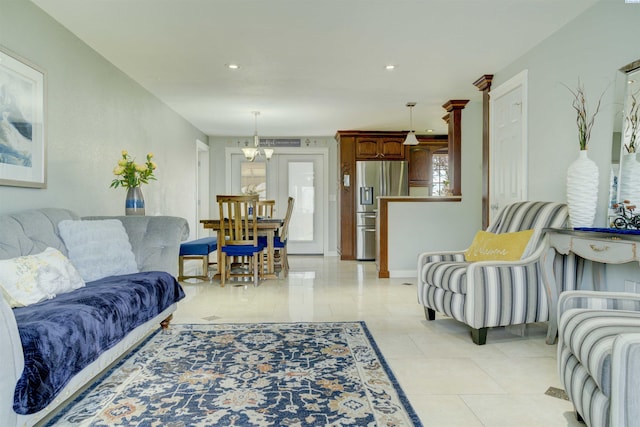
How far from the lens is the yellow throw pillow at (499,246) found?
2.96 meters

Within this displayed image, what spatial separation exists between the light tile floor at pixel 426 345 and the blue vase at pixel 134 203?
96 centimetres

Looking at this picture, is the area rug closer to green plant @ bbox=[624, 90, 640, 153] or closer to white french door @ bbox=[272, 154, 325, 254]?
green plant @ bbox=[624, 90, 640, 153]

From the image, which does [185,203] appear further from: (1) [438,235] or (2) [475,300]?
(2) [475,300]

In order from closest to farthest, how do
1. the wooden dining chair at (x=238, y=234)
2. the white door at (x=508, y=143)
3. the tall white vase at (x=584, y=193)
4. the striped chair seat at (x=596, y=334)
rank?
the striped chair seat at (x=596, y=334) < the tall white vase at (x=584, y=193) < the white door at (x=508, y=143) < the wooden dining chair at (x=238, y=234)

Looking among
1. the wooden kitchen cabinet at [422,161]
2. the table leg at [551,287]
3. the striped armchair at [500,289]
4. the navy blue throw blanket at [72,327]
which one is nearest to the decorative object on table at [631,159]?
the striped armchair at [500,289]

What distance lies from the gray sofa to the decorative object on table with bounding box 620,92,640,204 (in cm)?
308

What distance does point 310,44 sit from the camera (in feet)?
11.9

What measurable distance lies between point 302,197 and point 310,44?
490 centimetres

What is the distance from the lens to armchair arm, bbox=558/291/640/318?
1.81 metres

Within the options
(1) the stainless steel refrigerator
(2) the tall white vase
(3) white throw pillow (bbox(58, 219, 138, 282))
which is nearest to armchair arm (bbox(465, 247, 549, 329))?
(2) the tall white vase

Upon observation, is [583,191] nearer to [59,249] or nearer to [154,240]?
[154,240]

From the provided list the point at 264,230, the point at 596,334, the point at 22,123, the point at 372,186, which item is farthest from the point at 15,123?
the point at 372,186

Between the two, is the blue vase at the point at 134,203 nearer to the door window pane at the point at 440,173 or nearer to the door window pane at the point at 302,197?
the door window pane at the point at 302,197

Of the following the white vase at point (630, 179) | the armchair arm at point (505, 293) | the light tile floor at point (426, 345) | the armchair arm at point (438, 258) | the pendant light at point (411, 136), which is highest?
the pendant light at point (411, 136)
